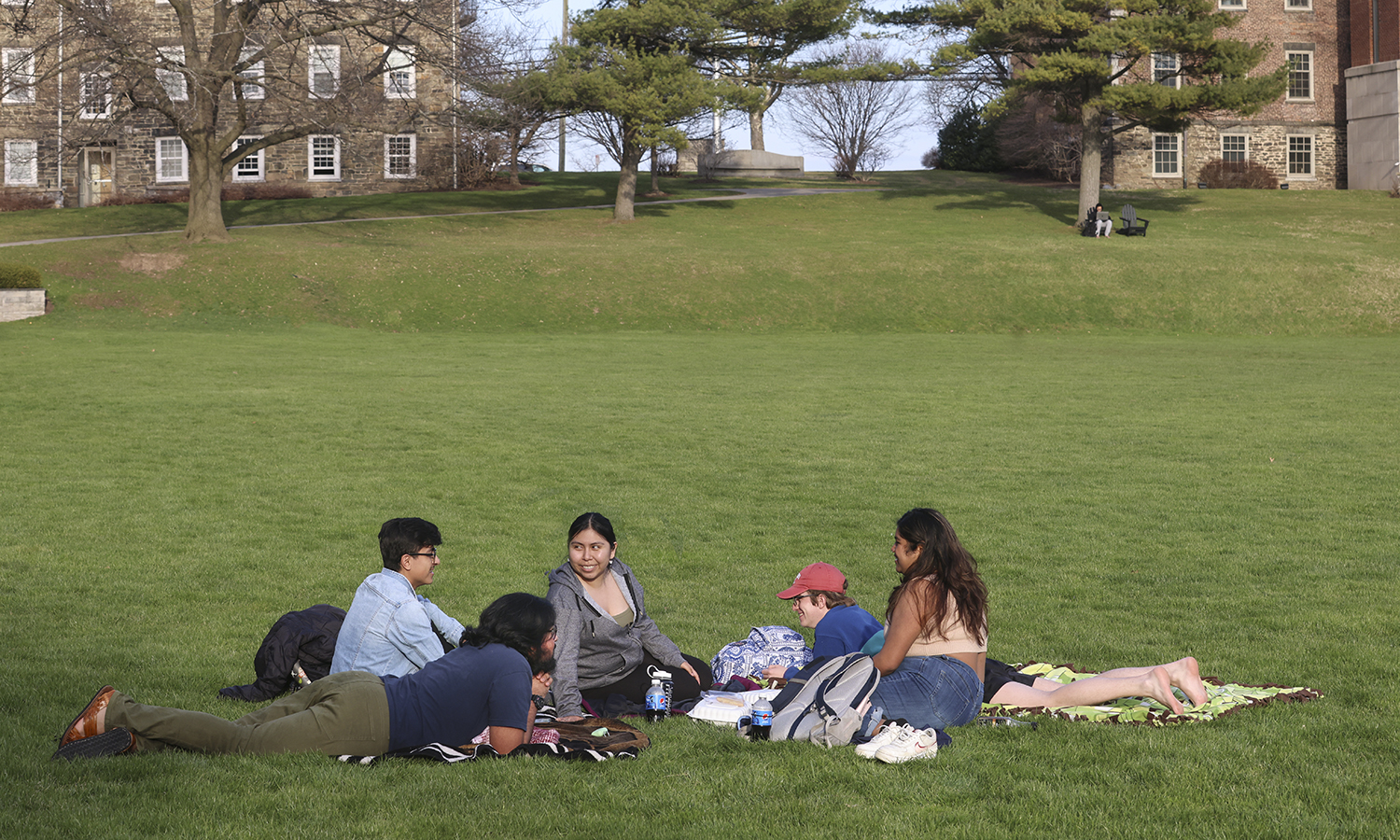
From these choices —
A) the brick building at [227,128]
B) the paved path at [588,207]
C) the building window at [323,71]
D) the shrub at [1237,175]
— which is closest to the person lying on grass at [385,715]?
the paved path at [588,207]

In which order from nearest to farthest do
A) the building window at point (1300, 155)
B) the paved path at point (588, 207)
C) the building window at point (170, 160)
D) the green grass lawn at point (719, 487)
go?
the green grass lawn at point (719, 487) < the paved path at point (588, 207) < the building window at point (170, 160) < the building window at point (1300, 155)

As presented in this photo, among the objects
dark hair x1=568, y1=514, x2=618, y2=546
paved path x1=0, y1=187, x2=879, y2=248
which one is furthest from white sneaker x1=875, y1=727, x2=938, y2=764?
paved path x1=0, y1=187, x2=879, y2=248

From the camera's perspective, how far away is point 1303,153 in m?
56.7

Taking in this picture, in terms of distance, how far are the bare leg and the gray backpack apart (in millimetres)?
879

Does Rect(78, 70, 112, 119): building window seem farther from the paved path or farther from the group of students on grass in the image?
the group of students on grass

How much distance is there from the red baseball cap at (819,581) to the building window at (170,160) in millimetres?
49764

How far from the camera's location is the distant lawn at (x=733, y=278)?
3102cm

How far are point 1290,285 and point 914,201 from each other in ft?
64.8

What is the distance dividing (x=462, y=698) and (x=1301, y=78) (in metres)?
62.0

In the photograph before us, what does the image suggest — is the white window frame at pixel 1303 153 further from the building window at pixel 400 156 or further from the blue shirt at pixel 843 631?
the blue shirt at pixel 843 631

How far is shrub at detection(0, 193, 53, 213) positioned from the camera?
47844 millimetres

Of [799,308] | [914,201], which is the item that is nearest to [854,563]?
[799,308]

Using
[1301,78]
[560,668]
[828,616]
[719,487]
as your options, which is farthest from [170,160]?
[1301,78]

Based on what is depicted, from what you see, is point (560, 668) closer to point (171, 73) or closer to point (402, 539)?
point (402, 539)
